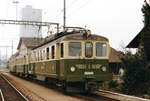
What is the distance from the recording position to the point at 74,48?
46.0ft

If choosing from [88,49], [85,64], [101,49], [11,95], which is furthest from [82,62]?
[11,95]

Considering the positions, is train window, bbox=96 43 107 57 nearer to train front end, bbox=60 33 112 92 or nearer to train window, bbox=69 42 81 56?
train front end, bbox=60 33 112 92

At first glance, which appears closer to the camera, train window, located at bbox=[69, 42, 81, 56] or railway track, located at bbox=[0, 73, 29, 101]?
railway track, located at bbox=[0, 73, 29, 101]

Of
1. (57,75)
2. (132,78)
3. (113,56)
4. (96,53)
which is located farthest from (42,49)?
(113,56)

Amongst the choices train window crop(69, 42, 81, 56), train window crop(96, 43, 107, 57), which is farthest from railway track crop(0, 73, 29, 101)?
train window crop(96, 43, 107, 57)

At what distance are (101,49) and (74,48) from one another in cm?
145

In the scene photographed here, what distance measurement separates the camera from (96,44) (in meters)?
14.3

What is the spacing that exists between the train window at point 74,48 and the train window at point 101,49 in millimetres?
979

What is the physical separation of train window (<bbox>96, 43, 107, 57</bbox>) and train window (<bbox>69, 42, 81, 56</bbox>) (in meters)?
0.98

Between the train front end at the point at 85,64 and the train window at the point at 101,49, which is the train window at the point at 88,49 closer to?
the train front end at the point at 85,64

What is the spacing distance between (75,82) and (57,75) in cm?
125

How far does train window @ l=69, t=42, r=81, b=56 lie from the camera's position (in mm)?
13921

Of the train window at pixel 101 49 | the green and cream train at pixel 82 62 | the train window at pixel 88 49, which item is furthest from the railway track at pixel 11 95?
the train window at pixel 101 49

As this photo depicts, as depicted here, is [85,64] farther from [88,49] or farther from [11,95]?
[11,95]
